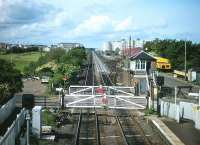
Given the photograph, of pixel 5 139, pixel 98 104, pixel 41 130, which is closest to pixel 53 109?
pixel 98 104

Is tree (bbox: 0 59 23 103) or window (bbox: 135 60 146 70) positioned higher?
window (bbox: 135 60 146 70)

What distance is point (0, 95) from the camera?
30484 mm

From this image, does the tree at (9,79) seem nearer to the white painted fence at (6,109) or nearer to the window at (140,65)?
the white painted fence at (6,109)

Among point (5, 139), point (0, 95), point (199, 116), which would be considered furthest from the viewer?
point (0, 95)

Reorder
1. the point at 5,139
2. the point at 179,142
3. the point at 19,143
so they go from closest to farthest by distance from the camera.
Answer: the point at 5,139 → the point at 19,143 → the point at 179,142

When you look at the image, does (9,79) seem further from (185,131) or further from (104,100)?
(185,131)

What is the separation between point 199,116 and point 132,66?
38.3 m

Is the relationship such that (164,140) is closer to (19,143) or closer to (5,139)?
(19,143)

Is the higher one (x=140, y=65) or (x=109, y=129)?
(x=140, y=65)

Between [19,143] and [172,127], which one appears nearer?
[19,143]

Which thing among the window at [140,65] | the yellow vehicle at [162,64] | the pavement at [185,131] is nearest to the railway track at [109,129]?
the pavement at [185,131]

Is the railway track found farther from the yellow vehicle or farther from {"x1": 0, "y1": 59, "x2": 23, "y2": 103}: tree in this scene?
the yellow vehicle

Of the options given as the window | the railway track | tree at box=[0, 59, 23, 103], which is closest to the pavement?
the railway track

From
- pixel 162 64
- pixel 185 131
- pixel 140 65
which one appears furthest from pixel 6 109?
pixel 162 64
